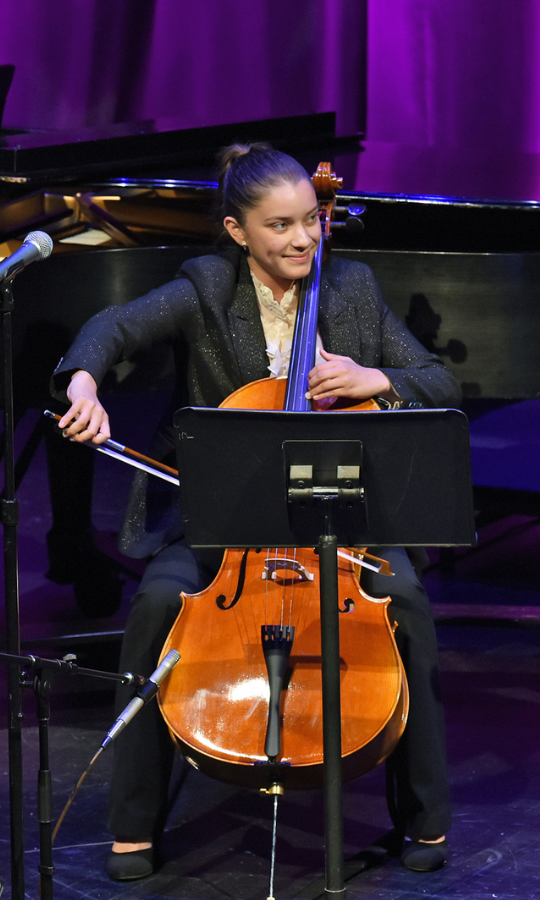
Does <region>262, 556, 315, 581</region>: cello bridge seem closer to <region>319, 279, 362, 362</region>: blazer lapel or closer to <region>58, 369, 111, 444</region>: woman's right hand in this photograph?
<region>58, 369, 111, 444</region>: woman's right hand

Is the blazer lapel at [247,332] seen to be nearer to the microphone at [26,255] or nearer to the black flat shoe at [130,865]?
the microphone at [26,255]

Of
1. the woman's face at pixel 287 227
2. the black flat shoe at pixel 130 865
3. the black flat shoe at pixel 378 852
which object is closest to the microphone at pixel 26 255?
the woman's face at pixel 287 227

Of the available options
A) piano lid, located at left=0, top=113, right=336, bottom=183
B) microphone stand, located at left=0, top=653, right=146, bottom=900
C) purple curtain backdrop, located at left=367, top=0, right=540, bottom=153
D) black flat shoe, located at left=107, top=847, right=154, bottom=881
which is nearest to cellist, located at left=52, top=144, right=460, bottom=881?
Answer: black flat shoe, located at left=107, top=847, right=154, bottom=881

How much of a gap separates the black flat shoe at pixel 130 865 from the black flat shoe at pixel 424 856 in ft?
1.55

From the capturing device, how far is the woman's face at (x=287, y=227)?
2334 millimetres

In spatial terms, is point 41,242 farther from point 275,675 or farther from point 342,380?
point 275,675

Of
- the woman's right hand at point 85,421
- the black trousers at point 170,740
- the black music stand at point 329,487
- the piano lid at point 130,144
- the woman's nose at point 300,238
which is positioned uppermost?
the piano lid at point 130,144

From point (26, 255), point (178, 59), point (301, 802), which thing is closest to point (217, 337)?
point (26, 255)

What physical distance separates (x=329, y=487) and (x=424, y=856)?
0.82 meters

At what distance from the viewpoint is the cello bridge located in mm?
2057

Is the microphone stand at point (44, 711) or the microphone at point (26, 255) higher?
the microphone at point (26, 255)

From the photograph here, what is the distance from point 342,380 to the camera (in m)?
2.12

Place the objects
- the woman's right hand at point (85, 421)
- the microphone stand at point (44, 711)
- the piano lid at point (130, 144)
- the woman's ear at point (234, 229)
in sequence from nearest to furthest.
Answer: the microphone stand at point (44, 711)
the woman's right hand at point (85, 421)
the woman's ear at point (234, 229)
the piano lid at point (130, 144)

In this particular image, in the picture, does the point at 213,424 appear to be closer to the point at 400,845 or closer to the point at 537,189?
the point at 400,845
